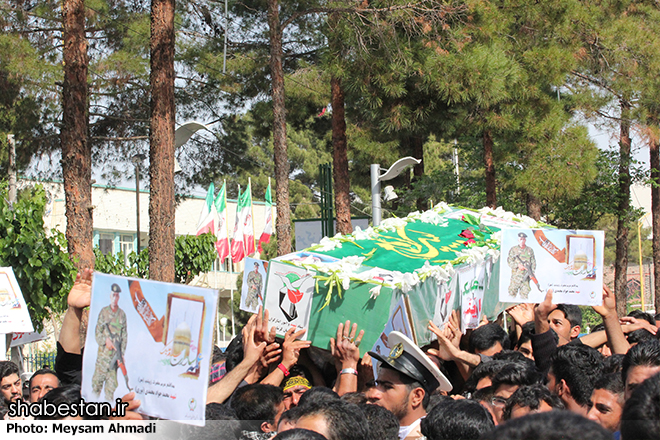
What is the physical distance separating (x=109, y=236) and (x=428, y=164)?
1515 centimetres

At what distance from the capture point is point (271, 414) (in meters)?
3.44

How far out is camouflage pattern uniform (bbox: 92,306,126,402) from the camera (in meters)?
3.21

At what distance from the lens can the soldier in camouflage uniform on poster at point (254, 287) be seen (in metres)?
5.94

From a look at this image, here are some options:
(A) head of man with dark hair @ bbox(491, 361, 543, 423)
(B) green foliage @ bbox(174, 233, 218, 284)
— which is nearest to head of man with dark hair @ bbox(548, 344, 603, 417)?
(A) head of man with dark hair @ bbox(491, 361, 543, 423)

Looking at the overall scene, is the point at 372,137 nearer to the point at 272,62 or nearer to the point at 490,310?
the point at 272,62

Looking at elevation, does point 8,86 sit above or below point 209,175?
above

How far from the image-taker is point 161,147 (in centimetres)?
843

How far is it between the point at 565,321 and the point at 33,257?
6613 millimetres

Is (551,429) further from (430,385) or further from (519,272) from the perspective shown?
(519,272)

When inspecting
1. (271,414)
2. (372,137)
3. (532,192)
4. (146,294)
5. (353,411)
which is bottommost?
(271,414)

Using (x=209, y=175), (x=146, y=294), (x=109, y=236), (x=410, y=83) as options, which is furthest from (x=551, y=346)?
(x=109, y=236)

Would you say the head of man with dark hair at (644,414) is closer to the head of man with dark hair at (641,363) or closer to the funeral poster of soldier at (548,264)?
the head of man with dark hair at (641,363)

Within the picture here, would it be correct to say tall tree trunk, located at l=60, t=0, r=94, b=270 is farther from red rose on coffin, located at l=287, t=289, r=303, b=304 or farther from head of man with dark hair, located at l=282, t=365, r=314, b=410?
head of man with dark hair, located at l=282, t=365, r=314, b=410

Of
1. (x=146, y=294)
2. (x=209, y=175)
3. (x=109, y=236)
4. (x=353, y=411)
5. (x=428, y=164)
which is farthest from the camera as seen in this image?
(x=109, y=236)
